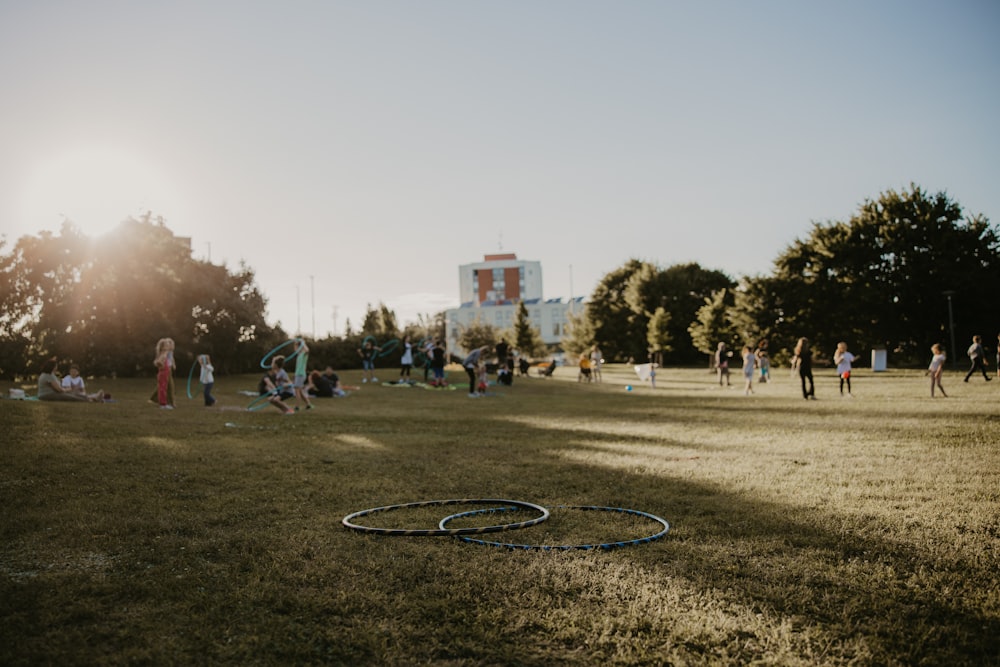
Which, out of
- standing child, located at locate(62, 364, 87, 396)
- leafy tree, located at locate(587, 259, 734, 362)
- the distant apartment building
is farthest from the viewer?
the distant apartment building

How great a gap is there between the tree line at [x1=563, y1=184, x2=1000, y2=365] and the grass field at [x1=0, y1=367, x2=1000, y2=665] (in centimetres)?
3166

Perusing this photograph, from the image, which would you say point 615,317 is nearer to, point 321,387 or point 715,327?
point 715,327

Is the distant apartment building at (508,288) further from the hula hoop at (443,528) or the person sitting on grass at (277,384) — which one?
the hula hoop at (443,528)

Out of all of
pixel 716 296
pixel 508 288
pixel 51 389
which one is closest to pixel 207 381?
pixel 51 389

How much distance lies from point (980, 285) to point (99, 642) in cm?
4324

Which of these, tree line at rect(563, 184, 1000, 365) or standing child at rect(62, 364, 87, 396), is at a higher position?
tree line at rect(563, 184, 1000, 365)

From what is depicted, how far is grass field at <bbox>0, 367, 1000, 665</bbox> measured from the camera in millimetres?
3531

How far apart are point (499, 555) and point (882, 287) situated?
40827mm

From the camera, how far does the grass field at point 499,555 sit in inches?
139

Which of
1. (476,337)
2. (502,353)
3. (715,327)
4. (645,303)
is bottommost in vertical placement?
(502,353)

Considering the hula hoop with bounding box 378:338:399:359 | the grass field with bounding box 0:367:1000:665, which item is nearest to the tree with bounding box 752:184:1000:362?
the hula hoop with bounding box 378:338:399:359

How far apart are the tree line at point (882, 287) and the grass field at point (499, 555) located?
1247 inches

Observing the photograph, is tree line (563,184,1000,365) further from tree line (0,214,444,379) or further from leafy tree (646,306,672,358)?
tree line (0,214,444,379)

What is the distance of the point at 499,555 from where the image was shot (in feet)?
16.5
